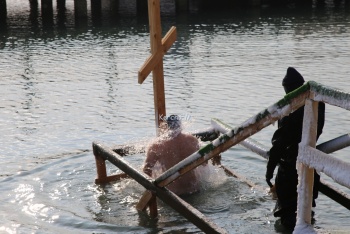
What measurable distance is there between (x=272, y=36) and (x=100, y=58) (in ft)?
25.5

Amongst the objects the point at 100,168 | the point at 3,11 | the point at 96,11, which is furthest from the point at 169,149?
the point at 3,11

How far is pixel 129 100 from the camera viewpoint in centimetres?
1645

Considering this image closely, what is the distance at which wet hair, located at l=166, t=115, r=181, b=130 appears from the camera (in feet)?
28.1

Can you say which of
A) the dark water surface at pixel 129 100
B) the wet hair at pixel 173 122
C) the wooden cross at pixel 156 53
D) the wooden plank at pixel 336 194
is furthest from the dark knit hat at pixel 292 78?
the wooden cross at pixel 156 53

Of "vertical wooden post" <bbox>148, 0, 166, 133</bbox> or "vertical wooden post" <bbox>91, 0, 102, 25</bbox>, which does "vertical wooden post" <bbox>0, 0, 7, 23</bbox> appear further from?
"vertical wooden post" <bbox>148, 0, 166, 133</bbox>

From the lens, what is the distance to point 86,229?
A: 8250mm

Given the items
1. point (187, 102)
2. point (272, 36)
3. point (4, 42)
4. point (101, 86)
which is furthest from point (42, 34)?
point (187, 102)

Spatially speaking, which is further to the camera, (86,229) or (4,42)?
(4,42)

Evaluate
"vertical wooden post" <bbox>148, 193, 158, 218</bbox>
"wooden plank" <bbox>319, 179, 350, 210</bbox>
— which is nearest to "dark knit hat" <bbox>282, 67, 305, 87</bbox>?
"wooden plank" <bbox>319, 179, 350, 210</bbox>

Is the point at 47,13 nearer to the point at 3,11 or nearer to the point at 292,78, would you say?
the point at 3,11

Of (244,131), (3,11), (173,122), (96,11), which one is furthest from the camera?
(96,11)

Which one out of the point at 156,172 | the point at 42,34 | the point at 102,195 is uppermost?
the point at 156,172

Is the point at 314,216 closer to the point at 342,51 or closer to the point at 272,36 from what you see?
the point at 342,51

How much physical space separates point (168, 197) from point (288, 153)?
4.64ft
